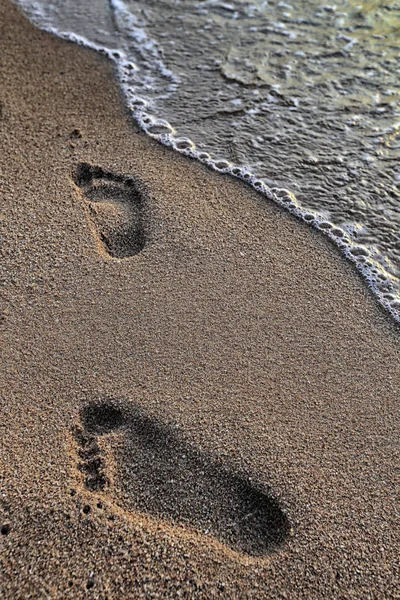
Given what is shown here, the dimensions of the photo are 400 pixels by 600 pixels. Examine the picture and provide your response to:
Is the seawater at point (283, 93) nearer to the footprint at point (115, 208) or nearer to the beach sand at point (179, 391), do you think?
the beach sand at point (179, 391)

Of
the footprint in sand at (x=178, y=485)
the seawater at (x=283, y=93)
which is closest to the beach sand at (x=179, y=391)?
the footprint in sand at (x=178, y=485)

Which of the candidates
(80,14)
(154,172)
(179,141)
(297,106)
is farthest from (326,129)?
(80,14)

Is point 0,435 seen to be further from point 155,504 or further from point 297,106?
point 297,106

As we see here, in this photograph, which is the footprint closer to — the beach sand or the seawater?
the beach sand

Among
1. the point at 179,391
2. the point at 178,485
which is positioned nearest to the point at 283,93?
the point at 179,391

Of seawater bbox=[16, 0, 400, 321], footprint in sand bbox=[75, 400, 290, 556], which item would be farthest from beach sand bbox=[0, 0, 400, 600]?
seawater bbox=[16, 0, 400, 321]

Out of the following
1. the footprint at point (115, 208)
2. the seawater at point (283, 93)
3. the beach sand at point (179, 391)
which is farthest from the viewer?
the seawater at point (283, 93)
